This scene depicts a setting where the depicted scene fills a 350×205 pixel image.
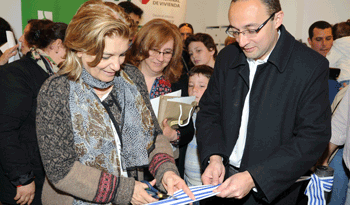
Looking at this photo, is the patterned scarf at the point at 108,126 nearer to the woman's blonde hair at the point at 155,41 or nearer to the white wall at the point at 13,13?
the woman's blonde hair at the point at 155,41

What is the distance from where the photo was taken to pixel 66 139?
4.38 feet

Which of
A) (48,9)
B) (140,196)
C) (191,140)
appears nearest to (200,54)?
(191,140)

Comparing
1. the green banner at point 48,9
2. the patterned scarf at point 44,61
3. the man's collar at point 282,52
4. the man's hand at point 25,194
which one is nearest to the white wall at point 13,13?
the green banner at point 48,9

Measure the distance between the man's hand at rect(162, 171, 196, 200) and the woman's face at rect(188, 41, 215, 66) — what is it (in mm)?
2661

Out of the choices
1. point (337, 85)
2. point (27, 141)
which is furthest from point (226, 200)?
point (337, 85)

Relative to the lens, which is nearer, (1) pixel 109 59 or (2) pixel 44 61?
(1) pixel 109 59

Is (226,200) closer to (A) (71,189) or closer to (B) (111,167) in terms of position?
(B) (111,167)

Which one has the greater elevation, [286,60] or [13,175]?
[286,60]

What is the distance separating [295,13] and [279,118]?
18.7 feet

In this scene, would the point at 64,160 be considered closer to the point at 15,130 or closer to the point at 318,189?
the point at 15,130

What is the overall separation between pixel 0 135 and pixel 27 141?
7.4 inches

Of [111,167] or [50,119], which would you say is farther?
[111,167]

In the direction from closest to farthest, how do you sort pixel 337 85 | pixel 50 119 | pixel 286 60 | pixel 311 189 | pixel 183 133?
1. pixel 50 119
2. pixel 286 60
3. pixel 311 189
4. pixel 183 133
5. pixel 337 85

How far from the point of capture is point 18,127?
1.93 metres
